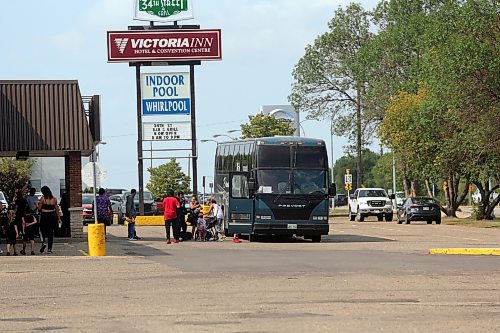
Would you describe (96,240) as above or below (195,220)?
below

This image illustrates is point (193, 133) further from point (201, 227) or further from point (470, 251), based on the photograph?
point (470, 251)

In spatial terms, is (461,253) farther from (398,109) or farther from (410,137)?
(398,109)

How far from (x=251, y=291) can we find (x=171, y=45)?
39.0m

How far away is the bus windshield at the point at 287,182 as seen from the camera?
3775cm

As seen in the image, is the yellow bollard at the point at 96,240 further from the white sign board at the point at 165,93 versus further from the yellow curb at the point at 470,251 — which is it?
the white sign board at the point at 165,93

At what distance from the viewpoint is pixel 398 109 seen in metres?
67.6

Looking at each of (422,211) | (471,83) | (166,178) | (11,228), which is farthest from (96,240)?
(166,178)

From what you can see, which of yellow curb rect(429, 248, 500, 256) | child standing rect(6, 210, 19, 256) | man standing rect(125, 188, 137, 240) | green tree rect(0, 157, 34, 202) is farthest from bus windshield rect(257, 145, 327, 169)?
green tree rect(0, 157, 34, 202)

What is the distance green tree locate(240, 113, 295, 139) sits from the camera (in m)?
94.7

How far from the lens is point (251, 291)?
740 inches

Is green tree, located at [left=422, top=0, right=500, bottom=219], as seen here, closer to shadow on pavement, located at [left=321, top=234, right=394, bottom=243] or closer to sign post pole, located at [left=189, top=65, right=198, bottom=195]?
shadow on pavement, located at [left=321, top=234, right=394, bottom=243]

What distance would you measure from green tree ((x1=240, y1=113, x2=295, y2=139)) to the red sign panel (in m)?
37.6

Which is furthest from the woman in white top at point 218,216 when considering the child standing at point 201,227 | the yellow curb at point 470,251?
the yellow curb at point 470,251

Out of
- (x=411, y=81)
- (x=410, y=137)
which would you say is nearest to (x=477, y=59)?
(x=410, y=137)
